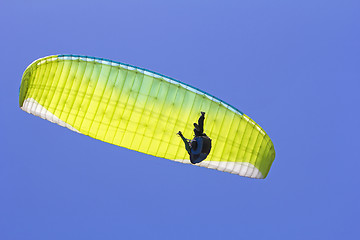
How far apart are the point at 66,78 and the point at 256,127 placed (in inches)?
316

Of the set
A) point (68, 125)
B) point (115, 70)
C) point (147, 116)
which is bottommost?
point (68, 125)

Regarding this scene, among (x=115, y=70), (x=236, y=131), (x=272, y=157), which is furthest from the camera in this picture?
(x=272, y=157)

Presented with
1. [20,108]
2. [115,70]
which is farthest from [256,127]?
[20,108]

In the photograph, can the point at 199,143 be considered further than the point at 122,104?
No

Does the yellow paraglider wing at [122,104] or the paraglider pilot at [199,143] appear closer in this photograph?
the paraglider pilot at [199,143]

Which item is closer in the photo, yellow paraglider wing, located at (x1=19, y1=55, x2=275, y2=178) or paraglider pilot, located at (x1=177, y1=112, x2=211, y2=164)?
paraglider pilot, located at (x1=177, y1=112, x2=211, y2=164)

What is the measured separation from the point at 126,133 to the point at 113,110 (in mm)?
1066

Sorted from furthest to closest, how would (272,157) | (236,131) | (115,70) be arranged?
(272,157) < (236,131) < (115,70)

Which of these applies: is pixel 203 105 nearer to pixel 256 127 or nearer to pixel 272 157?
pixel 256 127

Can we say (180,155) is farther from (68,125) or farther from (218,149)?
(68,125)

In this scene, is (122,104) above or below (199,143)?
above

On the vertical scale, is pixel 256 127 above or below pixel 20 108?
above

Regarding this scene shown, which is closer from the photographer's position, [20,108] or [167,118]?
[167,118]

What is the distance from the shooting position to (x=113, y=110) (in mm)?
20438
